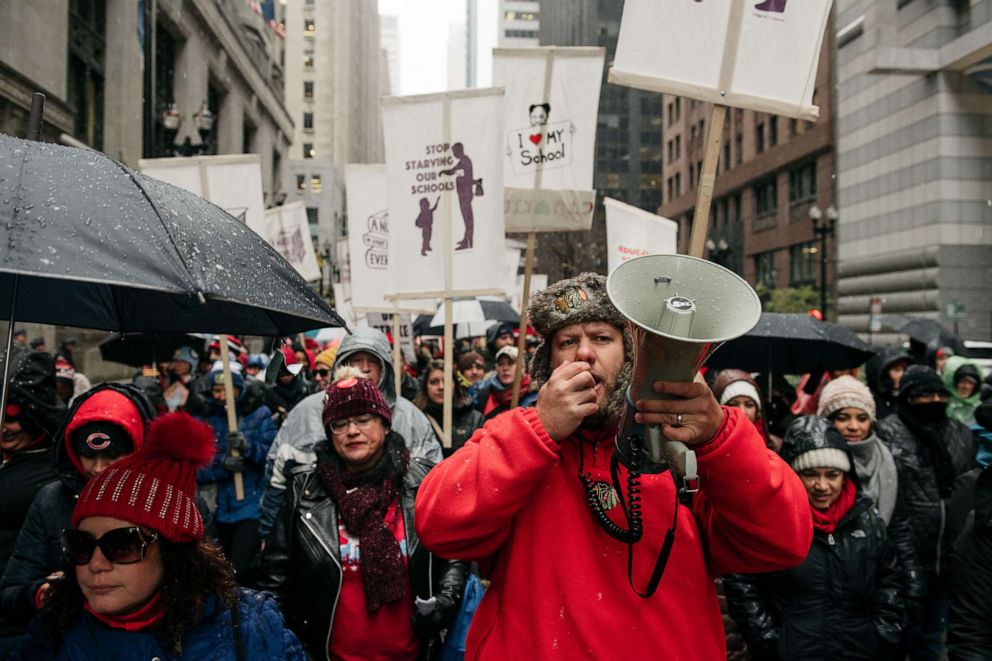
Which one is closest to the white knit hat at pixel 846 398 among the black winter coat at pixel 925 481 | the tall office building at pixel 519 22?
the black winter coat at pixel 925 481

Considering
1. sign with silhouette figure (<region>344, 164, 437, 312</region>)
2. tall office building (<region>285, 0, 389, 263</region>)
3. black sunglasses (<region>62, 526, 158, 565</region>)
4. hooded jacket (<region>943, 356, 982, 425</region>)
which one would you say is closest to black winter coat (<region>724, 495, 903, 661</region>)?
black sunglasses (<region>62, 526, 158, 565</region>)

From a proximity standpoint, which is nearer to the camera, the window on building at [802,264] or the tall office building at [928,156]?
the tall office building at [928,156]

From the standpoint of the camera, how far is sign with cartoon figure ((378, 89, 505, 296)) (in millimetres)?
5777

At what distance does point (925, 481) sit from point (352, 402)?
3.63m

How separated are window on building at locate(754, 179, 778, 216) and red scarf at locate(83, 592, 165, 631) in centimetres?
4443

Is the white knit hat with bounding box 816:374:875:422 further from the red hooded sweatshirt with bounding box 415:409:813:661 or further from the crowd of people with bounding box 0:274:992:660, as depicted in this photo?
the red hooded sweatshirt with bounding box 415:409:813:661

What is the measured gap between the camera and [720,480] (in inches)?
66.8

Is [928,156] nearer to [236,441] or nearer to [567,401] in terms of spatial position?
[236,441]

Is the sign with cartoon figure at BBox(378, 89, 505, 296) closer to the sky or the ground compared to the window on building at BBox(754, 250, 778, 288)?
closer to the ground

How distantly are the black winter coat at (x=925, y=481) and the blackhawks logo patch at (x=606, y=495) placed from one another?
10.4 feet

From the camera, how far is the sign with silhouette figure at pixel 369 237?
26.5 feet

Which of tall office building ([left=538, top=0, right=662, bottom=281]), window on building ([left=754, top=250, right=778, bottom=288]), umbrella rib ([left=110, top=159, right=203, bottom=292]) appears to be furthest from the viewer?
tall office building ([left=538, top=0, right=662, bottom=281])

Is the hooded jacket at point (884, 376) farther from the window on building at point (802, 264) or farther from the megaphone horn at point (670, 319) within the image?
the window on building at point (802, 264)

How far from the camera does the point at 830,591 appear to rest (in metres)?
3.50
